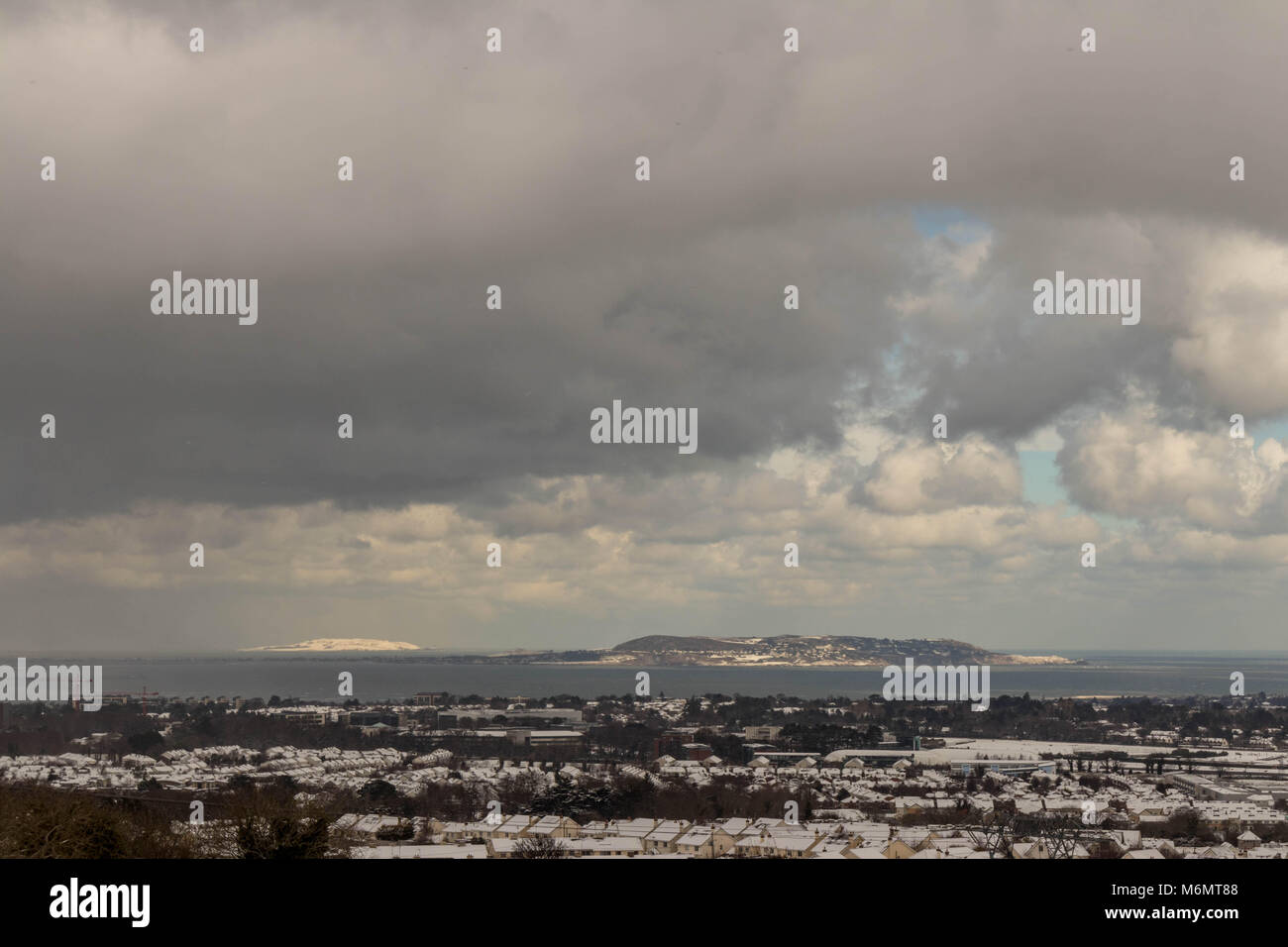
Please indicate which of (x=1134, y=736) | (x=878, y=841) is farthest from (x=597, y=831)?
(x=1134, y=736)

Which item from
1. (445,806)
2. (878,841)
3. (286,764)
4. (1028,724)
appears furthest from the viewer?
(1028,724)

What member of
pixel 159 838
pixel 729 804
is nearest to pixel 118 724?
pixel 729 804

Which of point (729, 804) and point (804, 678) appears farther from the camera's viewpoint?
point (804, 678)
